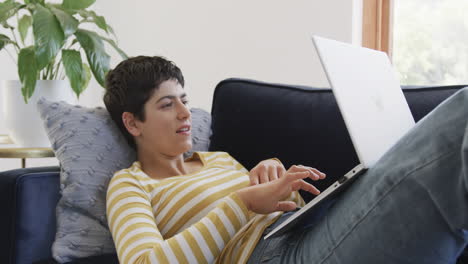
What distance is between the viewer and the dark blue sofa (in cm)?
120

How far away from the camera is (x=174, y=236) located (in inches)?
39.3

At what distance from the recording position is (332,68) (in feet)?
2.89

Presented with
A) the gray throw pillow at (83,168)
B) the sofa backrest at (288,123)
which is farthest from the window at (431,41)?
the gray throw pillow at (83,168)

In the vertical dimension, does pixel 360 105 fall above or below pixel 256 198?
above

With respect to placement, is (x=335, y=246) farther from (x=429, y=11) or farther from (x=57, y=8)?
(x=429, y=11)

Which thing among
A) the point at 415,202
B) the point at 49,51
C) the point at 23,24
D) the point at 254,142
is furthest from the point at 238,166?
the point at 23,24

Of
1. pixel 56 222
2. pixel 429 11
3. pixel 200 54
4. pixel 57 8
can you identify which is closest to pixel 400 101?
pixel 56 222

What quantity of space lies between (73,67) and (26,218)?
0.85m

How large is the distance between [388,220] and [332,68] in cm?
27

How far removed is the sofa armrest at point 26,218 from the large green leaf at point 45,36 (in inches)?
25.3

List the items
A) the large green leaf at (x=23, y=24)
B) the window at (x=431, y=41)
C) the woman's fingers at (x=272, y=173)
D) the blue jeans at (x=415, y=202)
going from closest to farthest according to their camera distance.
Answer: the blue jeans at (x=415, y=202), the woman's fingers at (x=272, y=173), the large green leaf at (x=23, y=24), the window at (x=431, y=41)

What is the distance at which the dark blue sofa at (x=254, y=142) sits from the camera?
120cm

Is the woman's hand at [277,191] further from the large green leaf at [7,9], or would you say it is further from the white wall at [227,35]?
the white wall at [227,35]

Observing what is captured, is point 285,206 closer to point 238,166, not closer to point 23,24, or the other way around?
point 238,166
